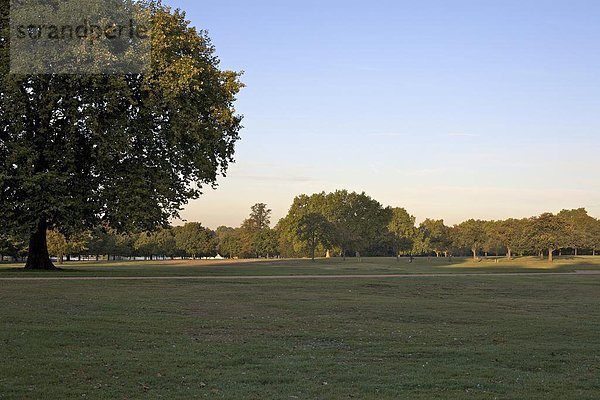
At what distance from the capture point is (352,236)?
404ft

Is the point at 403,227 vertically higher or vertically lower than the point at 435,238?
higher

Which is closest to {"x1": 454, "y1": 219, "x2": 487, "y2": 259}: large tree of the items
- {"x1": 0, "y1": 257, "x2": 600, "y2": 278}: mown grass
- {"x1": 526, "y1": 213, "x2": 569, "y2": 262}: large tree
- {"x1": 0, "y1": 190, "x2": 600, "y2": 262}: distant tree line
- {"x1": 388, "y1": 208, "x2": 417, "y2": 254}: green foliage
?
{"x1": 0, "y1": 190, "x2": 600, "y2": 262}: distant tree line

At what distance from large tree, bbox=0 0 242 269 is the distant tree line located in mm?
71332

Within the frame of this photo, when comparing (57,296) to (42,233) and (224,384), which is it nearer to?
(224,384)

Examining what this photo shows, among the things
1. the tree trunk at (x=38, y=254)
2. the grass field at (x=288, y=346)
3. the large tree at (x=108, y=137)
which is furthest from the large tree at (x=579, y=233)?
the grass field at (x=288, y=346)

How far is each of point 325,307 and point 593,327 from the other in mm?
9250

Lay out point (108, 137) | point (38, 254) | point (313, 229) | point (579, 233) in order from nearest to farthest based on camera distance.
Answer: point (108, 137) → point (38, 254) → point (313, 229) → point (579, 233)

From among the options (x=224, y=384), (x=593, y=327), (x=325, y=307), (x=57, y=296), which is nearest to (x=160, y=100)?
(x=57, y=296)

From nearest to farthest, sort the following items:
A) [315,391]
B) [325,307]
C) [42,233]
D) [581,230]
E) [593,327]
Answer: [315,391] → [593,327] → [325,307] → [42,233] → [581,230]

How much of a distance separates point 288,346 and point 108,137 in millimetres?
25602

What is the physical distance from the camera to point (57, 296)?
25.7 metres

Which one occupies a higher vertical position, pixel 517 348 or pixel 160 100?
pixel 160 100

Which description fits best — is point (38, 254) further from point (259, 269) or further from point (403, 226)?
point (403, 226)

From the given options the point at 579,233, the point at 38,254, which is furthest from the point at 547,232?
the point at 38,254
